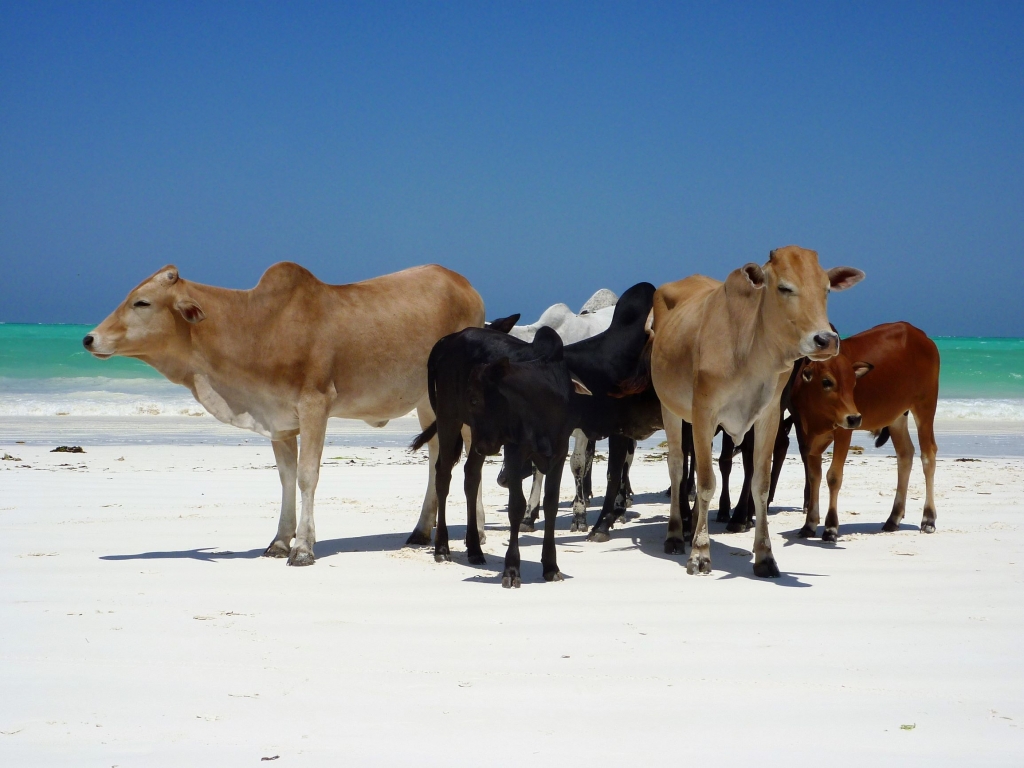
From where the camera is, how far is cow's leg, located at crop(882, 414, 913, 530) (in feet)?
27.8

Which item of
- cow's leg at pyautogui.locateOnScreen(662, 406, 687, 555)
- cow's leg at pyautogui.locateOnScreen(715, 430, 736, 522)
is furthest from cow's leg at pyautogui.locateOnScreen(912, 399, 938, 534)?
cow's leg at pyautogui.locateOnScreen(662, 406, 687, 555)

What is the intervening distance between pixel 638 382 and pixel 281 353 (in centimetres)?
288

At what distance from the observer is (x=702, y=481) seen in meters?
6.90

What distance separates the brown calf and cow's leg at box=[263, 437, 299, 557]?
13.0 ft

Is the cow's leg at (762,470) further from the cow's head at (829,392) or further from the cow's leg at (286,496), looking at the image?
the cow's leg at (286,496)

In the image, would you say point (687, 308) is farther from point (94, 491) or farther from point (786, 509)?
point (94, 491)

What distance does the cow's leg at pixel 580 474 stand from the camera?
901 cm

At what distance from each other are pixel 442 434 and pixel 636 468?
22.7 ft

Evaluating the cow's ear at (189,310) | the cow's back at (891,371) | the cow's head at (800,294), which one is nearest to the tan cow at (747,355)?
the cow's head at (800,294)

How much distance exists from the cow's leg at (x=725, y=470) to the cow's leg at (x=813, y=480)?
0.63 metres

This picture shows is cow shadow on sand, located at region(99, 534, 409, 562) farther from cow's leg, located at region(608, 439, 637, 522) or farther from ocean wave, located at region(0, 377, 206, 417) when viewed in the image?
ocean wave, located at region(0, 377, 206, 417)

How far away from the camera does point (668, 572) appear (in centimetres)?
684

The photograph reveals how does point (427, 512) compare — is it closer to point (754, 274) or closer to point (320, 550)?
point (320, 550)

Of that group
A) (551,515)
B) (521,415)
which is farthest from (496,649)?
(521,415)
